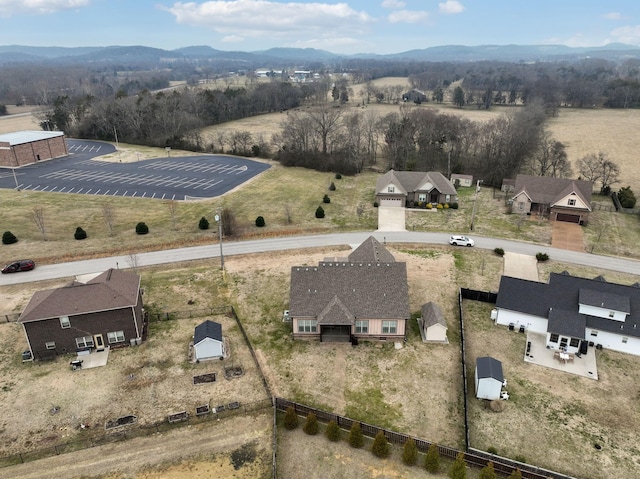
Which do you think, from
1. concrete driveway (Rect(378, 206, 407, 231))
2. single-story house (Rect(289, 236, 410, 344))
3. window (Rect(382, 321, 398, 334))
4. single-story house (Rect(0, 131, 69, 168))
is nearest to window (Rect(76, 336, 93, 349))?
single-story house (Rect(289, 236, 410, 344))

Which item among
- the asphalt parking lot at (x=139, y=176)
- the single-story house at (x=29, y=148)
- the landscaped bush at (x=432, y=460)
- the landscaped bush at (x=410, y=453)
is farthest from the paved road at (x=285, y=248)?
the single-story house at (x=29, y=148)

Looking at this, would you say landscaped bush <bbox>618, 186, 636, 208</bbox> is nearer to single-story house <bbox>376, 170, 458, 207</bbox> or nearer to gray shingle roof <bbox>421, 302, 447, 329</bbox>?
single-story house <bbox>376, 170, 458, 207</bbox>

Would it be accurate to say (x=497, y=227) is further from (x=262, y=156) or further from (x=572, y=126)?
(x=572, y=126)

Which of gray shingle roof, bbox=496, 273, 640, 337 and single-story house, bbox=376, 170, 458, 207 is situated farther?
single-story house, bbox=376, 170, 458, 207

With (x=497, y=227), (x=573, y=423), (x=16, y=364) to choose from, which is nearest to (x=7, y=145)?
(x=16, y=364)

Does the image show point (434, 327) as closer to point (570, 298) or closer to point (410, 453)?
point (570, 298)

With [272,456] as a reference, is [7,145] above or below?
above

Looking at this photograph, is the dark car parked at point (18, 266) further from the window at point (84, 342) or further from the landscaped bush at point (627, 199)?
the landscaped bush at point (627, 199)
